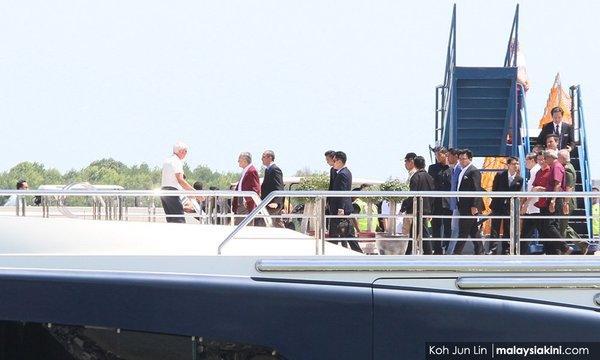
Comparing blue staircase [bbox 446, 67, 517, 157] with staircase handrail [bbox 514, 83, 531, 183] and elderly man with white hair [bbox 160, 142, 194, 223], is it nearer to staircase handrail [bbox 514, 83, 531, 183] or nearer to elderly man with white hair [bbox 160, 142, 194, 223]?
staircase handrail [bbox 514, 83, 531, 183]

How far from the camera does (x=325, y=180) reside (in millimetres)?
14203

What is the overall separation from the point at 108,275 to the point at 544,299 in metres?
2.28

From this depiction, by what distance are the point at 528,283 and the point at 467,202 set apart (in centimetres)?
379

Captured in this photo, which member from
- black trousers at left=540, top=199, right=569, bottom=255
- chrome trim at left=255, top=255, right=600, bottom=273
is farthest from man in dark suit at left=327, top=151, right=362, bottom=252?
chrome trim at left=255, top=255, right=600, bottom=273

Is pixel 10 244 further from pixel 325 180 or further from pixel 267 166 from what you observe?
pixel 325 180

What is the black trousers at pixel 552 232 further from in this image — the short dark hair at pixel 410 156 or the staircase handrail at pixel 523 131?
the staircase handrail at pixel 523 131

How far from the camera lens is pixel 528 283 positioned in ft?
16.0

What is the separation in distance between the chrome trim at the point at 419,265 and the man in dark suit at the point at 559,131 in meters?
8.97

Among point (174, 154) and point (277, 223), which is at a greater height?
point (174, 154)

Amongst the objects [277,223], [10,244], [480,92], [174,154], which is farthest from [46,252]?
[480,92]

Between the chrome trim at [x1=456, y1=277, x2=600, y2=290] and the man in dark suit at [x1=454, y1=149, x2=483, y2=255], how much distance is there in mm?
2595

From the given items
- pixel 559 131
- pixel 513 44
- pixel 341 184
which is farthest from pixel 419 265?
pixel 513 44

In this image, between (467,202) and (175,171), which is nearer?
(467,202)

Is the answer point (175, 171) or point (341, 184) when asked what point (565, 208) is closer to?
point (341, 184)
